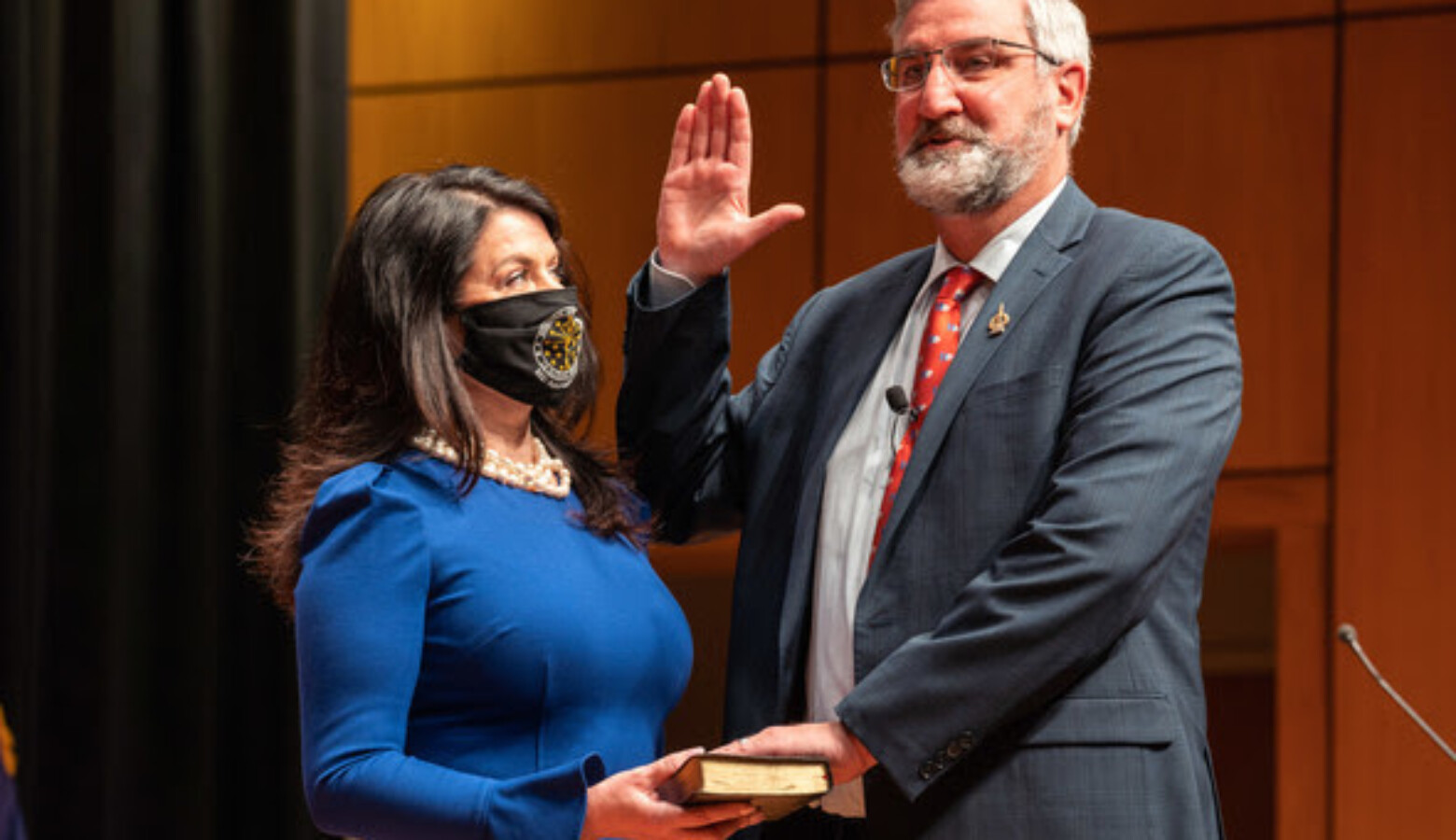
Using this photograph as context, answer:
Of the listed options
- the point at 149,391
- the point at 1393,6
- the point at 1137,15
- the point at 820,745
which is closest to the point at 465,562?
the point at 820,745

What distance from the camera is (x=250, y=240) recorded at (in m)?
4.40


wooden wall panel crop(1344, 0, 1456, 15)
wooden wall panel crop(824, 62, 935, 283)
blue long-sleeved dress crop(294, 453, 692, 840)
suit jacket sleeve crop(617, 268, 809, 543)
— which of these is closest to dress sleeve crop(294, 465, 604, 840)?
blue long-sleeved dress crop(294, 453, 692, 840)

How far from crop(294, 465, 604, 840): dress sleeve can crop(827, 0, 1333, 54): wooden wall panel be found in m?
2.68

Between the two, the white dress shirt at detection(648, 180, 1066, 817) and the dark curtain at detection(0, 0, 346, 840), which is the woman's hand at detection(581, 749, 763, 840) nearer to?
the white dress shirt at detection(648, 180, 1066, 817)

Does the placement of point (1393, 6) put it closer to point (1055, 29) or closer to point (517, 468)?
point (1055, 29)

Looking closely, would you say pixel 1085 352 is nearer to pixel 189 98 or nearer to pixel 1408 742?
pixel 1408 742

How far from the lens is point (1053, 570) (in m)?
1.86

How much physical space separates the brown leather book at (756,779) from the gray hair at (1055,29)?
910 millimetres

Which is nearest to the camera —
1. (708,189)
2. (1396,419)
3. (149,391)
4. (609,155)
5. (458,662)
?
(458,662)

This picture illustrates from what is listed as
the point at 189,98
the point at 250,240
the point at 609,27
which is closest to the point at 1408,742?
the point at 609,27

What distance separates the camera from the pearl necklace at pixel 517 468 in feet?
6.95

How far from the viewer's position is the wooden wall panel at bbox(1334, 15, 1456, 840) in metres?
3.92

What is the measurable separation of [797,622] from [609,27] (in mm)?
2845

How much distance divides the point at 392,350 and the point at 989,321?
0.69 metres
